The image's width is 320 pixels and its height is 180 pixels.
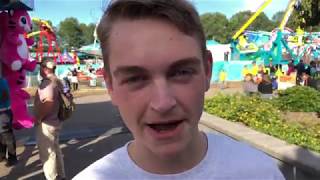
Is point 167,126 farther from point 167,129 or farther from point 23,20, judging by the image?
point 23,20

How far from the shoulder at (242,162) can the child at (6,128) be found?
644 cm

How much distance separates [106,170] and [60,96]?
525 cm

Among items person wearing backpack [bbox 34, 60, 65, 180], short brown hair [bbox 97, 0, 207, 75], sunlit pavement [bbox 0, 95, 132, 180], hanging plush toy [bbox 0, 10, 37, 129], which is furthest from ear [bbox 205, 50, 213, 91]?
hanging plush toy [bbox 0, 10, 37, 129]

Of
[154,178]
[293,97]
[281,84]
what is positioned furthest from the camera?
[281,84]

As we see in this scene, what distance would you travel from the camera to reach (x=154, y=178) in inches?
58.1

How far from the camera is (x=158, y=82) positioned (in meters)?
1.33

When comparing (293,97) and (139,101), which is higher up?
(139,101)

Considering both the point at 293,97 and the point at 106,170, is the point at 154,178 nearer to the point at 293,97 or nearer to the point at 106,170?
the point at 106,170

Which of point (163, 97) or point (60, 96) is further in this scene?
point (60, 96)

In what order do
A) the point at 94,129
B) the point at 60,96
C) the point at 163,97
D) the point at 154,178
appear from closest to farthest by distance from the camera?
the point at 163,97, the point at 154,178, the point at 60,96, the point at 94,129

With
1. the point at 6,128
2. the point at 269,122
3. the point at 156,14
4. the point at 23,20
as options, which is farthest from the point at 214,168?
the point at 23,20

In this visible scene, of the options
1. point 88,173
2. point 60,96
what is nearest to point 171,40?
point 88,173

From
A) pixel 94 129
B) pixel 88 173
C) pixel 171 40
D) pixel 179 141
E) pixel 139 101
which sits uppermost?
pixel 171 40

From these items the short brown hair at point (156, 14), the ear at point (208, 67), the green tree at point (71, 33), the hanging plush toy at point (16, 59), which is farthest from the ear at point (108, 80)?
the green tree at point (71, 33)
